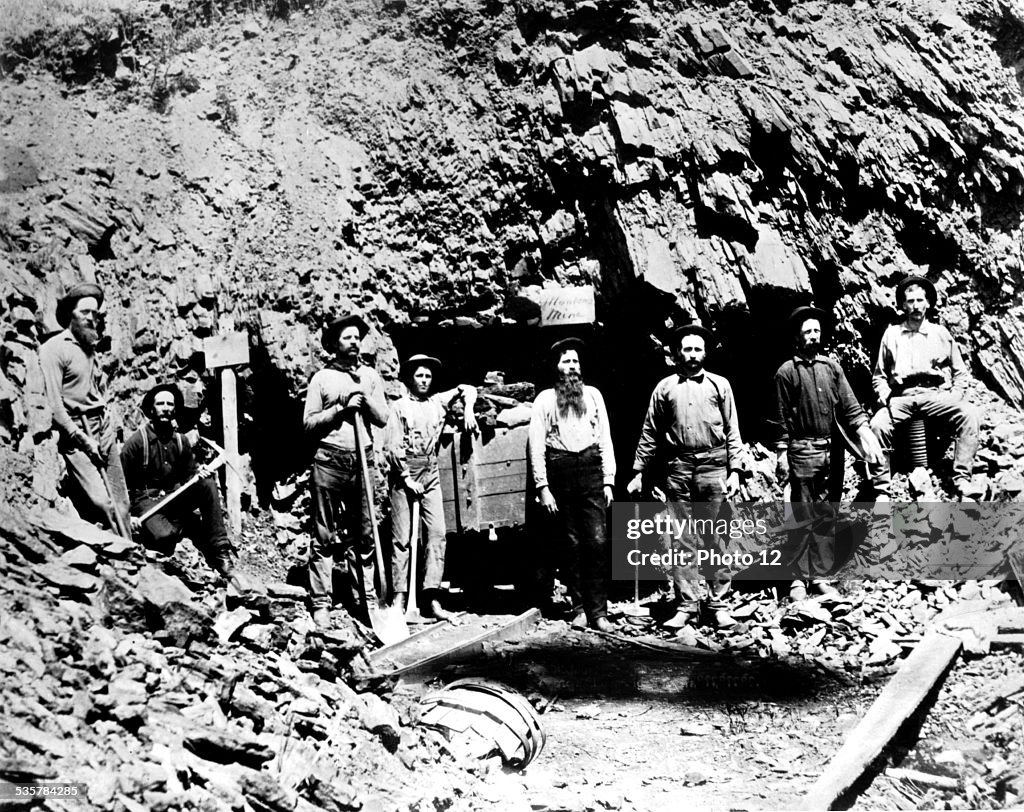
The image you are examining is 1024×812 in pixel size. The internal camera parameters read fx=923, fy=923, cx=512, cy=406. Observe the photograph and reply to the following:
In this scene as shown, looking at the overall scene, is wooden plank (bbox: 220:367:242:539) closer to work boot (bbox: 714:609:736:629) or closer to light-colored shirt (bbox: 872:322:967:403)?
work boot (bbox: 714:609:736:629)

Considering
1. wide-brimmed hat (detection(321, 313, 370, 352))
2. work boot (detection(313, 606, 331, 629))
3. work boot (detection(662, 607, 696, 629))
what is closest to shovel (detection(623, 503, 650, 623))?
work boot (detection(662, 607, 696, 629))

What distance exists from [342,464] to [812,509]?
3.10 metres

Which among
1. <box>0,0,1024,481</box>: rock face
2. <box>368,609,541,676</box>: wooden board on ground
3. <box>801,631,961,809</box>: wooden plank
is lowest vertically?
<box>801,631,961,809</box>: wooden plank

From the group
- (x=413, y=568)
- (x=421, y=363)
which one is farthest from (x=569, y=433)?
(x=413, y=568)

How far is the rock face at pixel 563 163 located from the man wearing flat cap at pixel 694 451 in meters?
1.14

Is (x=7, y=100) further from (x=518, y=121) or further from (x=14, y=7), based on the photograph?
(x=518, y=121)

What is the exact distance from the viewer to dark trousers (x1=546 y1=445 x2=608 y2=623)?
5.82m

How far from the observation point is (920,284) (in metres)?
6.58

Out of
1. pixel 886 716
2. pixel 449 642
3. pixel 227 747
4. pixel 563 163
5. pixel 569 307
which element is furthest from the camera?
pixel 563 163

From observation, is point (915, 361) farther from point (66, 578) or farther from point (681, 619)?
point (66, 578)

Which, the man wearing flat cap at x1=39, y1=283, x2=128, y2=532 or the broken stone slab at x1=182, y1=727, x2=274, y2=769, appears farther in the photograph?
the man wearing flat cap at x1=39, y1=283, x2=128, y2=532

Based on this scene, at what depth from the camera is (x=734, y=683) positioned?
16.1ft

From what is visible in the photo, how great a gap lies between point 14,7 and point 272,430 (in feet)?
13.4

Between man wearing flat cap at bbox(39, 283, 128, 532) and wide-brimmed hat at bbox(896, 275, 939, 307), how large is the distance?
5370mm
